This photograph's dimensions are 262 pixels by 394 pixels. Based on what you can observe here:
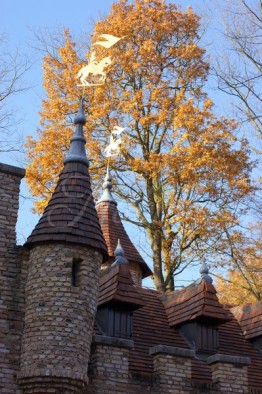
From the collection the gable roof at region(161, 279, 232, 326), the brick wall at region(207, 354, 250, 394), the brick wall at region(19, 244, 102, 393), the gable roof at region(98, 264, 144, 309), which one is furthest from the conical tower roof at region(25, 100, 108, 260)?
the brick wall at region(207, 354, 250, 394)

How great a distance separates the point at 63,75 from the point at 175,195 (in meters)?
4.96

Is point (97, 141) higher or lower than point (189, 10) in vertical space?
lower

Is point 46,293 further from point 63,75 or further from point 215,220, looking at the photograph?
point 63,75

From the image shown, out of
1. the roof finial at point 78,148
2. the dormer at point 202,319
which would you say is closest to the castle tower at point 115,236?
the dormer at point 202,319

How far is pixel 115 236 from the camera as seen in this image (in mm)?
20109

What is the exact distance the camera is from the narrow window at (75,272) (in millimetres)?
12871

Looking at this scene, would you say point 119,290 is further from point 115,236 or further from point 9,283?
point 115,236

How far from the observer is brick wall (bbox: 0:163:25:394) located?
1243cm

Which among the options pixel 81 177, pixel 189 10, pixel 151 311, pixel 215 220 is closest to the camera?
pixel 81 177

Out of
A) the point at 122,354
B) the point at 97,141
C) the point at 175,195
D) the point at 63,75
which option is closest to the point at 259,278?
the point at 175,195

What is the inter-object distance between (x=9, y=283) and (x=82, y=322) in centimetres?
136

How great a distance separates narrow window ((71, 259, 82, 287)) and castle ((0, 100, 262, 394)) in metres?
0.02

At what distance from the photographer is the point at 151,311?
1652cm

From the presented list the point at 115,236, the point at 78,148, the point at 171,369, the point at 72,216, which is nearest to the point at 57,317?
the point at 72,216
